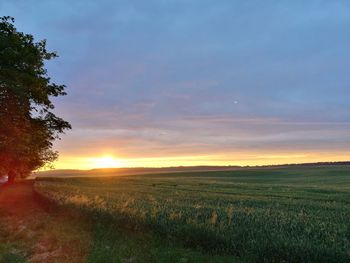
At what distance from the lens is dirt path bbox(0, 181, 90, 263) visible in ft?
50.2

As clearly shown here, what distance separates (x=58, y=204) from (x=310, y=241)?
53.5 feet

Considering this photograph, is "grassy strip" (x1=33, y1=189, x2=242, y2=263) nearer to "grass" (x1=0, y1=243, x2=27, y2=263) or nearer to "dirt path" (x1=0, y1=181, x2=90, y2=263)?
"dirt path" (x1=0, y1=181, x2=90, y2=263)

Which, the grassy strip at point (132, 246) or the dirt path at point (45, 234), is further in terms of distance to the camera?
the dirt path at point (45, 234)

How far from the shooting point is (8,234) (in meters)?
19.9

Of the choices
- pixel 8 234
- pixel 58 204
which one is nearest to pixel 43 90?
pixel 58 204

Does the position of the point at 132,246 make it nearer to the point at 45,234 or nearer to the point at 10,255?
the point at 10,255

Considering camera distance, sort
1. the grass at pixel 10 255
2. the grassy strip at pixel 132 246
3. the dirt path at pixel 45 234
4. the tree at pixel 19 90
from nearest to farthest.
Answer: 1. the grassy strip at pixel 132 246
2. the grass at pixel 10 255
3. the dirt path at pixel 45 234
4. the tree at pixel 19 90

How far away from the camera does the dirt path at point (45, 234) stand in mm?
15297

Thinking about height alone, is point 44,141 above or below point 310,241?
above

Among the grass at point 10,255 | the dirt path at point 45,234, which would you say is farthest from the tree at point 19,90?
the grass at point 10,255

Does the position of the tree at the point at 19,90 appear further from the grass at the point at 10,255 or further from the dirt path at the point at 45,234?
the grass at the point at 10,255

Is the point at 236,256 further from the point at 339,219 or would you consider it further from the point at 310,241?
the point at 339,219

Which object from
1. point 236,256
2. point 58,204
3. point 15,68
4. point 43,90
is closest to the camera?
point 236,256

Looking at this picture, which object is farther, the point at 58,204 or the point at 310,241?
the point at 58,204
